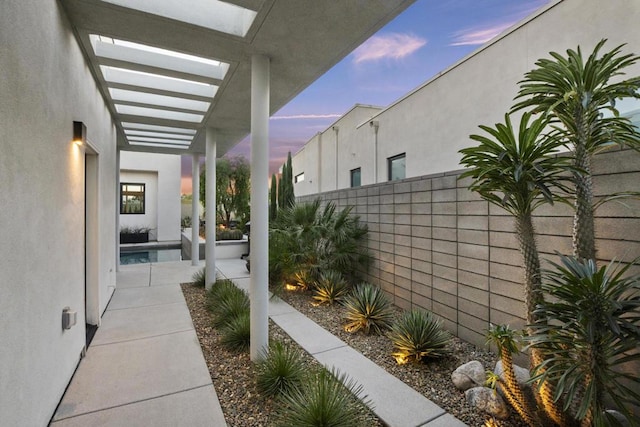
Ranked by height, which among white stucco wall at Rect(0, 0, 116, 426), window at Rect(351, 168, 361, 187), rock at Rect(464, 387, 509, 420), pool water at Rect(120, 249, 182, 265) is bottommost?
pool water at Rect(120, 249, 182, 265)

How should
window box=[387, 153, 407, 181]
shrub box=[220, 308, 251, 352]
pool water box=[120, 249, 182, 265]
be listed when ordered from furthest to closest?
pool water box=[120, 249, 182, 265]
window box=[387, 153, 407, 181]
shrub box=[220, 308, 251, 352]

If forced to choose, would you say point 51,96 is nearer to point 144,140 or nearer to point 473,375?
point 473,375

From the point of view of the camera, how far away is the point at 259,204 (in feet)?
10.9

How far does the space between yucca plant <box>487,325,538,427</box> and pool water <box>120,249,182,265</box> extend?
11.5 m

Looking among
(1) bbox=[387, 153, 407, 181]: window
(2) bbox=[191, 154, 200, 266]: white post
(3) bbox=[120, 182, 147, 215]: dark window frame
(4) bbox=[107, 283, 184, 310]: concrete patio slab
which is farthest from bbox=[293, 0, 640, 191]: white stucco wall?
(3) bbox=[120, 182, 147, 215]: dark window frame

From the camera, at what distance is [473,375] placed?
2.68 meters

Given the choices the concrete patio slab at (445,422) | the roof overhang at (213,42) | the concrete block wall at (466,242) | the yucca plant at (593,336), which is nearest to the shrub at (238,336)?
the concrete patio slab at (445,422)

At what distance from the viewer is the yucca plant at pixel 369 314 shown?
4012 millimetres

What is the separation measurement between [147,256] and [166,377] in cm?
1123

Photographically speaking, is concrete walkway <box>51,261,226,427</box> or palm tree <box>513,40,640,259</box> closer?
palm tree <box>513,40,640,259</box>

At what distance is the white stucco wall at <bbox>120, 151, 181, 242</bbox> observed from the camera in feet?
51.2

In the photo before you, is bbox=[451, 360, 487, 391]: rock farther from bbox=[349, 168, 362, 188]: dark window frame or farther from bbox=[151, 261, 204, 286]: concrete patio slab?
bbox=[349, 168, 362, 188]: dark window frame

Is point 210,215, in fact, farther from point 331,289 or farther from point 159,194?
point 159,194

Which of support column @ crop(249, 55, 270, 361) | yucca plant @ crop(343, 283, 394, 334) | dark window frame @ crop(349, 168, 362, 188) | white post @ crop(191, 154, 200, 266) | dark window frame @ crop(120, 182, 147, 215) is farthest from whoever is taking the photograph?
dark window frame @ crop(120, 182, 147, 215)
